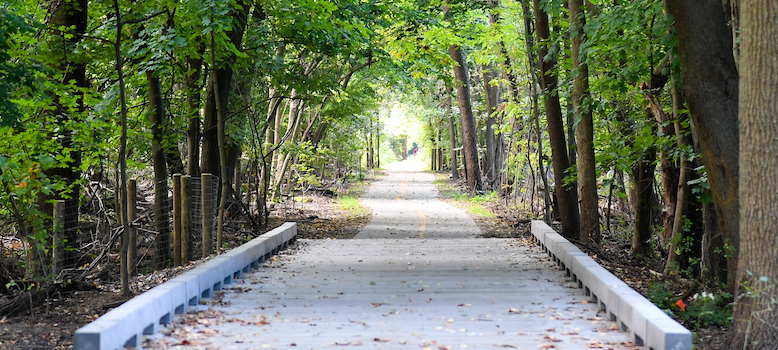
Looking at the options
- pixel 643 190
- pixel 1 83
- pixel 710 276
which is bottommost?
pixel 710 276

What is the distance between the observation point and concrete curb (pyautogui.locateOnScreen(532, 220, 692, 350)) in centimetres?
478

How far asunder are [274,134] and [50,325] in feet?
58.8

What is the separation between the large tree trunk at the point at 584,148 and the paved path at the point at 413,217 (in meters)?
4.73

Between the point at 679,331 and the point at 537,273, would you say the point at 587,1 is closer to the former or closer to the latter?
the point at 537,273

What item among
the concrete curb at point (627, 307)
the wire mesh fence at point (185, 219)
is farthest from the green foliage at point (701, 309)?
the wire mesh fence at point (185, 219)

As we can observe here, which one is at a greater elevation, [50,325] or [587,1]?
[587,1]

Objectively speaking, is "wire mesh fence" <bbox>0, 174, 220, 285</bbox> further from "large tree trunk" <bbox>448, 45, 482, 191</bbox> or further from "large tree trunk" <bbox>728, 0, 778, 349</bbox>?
"large tree trunk" <bbox>448, 45, 482, 191</bbox>

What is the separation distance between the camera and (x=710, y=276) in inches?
376

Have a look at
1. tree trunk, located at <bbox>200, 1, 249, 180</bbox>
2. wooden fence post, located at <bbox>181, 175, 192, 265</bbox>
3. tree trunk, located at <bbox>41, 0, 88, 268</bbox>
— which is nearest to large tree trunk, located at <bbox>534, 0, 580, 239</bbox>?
tree trunk, located at <bbox>200, 1, 249, 180</bbox>

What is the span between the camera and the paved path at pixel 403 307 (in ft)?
18.8

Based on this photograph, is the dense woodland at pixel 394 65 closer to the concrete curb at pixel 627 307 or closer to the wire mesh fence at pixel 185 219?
the wire mesh fence at pixel 185 219

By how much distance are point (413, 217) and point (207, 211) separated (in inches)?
476

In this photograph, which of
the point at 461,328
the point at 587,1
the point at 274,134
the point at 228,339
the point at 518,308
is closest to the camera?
the point at 228,339

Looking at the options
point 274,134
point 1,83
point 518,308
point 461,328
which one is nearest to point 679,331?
point 461,328
